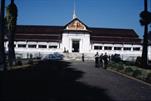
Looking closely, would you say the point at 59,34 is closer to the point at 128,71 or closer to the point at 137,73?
the point at 128,71

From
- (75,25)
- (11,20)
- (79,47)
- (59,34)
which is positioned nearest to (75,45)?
(79,47)

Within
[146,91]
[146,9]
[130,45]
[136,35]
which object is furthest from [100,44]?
[146,91]

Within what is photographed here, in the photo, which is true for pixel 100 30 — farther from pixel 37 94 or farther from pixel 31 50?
pixel 37 94

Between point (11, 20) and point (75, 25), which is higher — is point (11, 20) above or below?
below

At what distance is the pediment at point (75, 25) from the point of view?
69.9m

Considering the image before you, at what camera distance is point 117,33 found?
7550cm

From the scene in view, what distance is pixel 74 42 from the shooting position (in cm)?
7206

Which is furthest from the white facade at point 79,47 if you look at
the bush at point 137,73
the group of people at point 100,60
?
the bush at point 137,73

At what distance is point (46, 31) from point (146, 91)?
61119mm

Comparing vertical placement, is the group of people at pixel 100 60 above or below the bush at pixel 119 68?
above

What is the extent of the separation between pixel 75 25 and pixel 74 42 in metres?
4.36

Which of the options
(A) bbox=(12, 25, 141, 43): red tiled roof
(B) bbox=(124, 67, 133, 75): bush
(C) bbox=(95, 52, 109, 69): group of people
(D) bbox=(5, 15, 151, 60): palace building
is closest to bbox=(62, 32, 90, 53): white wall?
(D) bbox=(5, 15, 151, 60): palace building

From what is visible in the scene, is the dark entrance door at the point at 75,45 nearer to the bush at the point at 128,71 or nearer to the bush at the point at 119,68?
the bush at the point at 119,68

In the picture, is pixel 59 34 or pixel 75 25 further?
pixel 59 34
